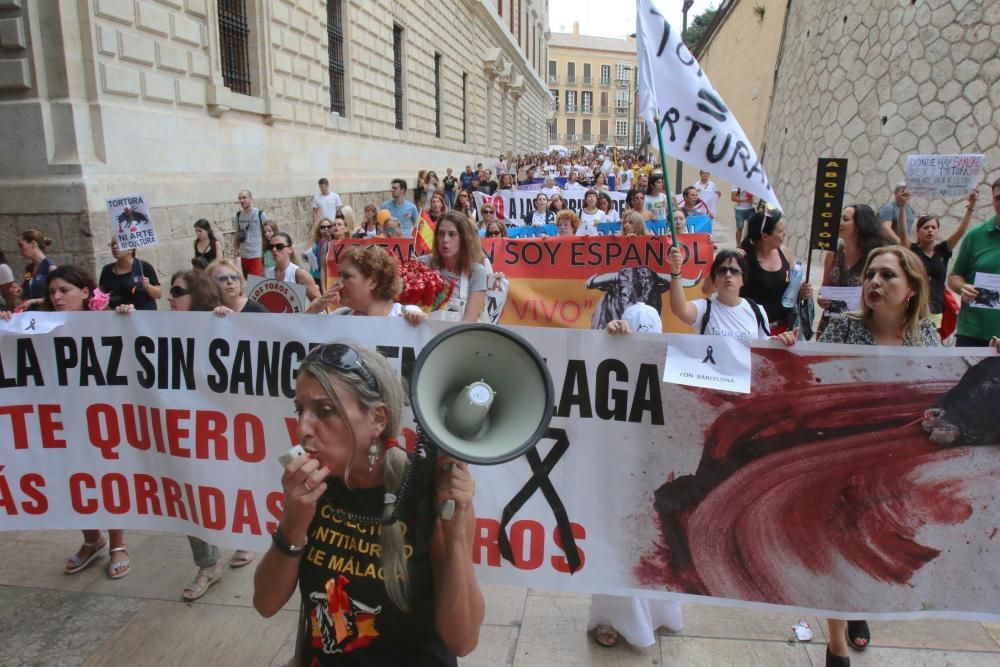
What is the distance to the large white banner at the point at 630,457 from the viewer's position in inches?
103

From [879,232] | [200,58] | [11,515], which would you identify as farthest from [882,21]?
[11,515]

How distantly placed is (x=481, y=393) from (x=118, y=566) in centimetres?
299

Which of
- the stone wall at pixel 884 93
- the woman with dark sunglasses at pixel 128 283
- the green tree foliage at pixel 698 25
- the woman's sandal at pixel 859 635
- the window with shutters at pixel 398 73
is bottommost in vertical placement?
the woman's sandal at pixel 859 635

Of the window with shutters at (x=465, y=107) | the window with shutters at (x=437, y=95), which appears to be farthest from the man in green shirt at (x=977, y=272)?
the window with shutters at (x=465, y=107)

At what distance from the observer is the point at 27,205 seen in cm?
796

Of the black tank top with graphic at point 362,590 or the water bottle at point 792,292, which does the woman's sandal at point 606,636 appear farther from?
the water bottle at point 792,292

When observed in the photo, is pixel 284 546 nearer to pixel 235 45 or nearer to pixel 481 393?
pixel 481 393

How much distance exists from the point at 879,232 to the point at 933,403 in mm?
2436

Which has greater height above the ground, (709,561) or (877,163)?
(877,163)

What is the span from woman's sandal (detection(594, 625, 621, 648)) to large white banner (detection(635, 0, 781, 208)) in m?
2.27

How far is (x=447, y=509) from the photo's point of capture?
5.07ft

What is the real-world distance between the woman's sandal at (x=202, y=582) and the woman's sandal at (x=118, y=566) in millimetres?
391

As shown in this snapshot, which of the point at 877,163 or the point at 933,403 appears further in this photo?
the point at 877,163

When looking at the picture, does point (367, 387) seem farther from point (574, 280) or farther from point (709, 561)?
point (574, 280)
